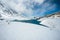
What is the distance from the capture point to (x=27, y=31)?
5.57 feet

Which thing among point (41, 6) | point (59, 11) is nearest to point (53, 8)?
point (59, 11)

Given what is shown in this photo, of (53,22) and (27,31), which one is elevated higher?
(53,22)

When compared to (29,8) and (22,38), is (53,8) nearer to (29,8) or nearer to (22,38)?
(29,8)

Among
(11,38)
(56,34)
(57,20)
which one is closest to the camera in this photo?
(11,38)

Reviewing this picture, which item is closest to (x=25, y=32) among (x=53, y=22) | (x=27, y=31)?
(x=27, y=31)

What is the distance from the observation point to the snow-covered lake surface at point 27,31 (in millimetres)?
1562

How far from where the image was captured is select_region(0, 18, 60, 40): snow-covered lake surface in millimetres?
1562

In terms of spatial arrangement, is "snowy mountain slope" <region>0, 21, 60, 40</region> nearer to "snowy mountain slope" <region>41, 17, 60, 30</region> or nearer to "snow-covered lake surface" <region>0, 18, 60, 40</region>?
"snow-covered lake surface" <region>0, 18, 60, 40</region>

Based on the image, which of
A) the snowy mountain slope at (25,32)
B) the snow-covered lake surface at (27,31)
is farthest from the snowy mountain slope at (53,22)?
the snowy mountain slope at (25,32)

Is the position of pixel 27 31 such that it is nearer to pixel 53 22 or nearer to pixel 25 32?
pixel 25 32

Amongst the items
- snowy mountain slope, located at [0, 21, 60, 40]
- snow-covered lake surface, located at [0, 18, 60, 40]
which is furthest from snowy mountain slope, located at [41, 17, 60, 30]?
snowy mountain slope, located at [0, 21, 60, 40]

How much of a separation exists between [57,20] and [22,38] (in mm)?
877

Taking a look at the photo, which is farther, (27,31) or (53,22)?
(53,22)

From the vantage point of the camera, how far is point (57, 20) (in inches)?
78.7
